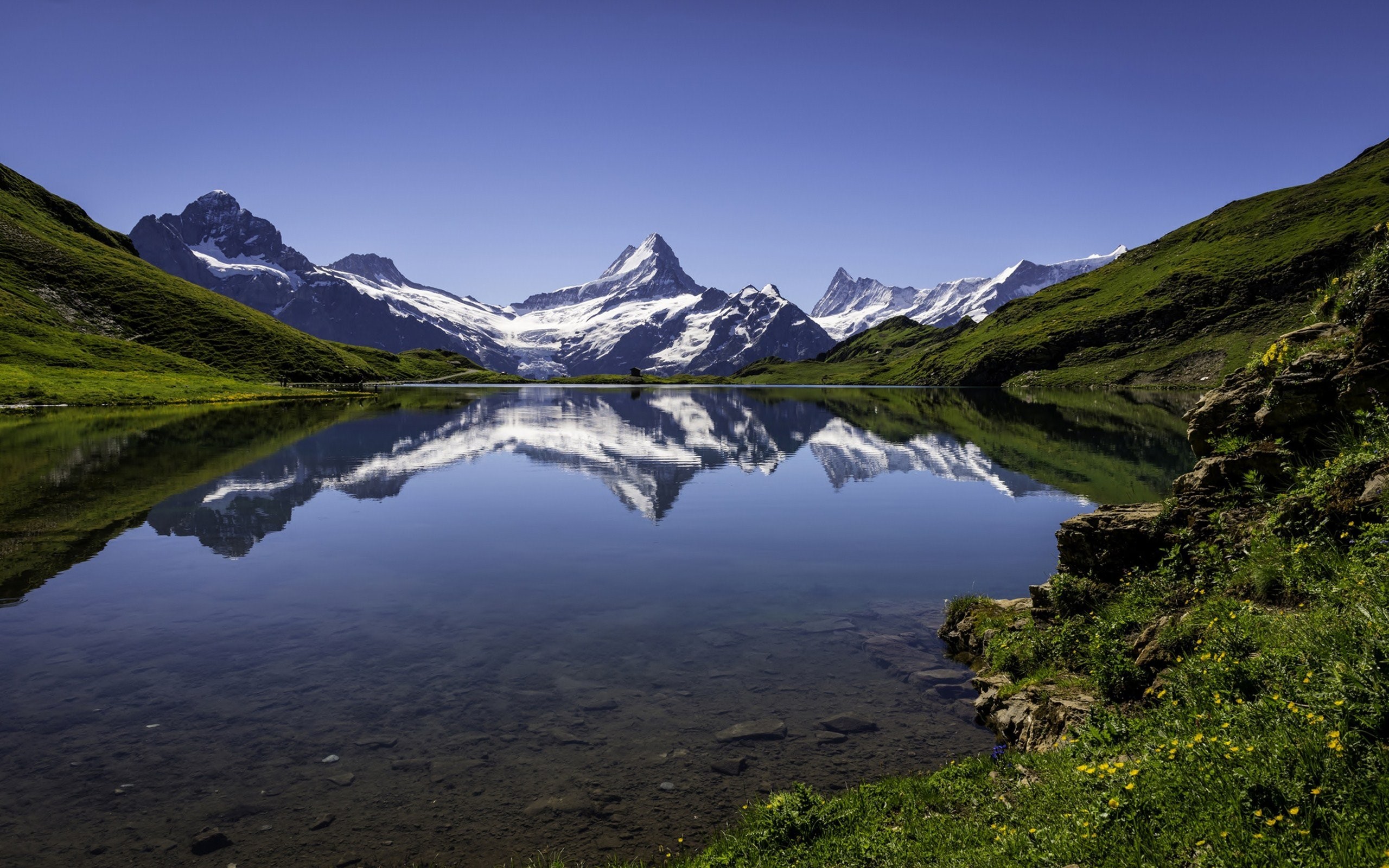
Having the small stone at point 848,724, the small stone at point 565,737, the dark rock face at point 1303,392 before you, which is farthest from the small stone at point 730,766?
the dark rock face at point 1303,392

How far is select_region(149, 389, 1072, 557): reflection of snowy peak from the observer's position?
41062mm

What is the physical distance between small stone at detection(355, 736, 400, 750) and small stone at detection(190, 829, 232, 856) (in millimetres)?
3106

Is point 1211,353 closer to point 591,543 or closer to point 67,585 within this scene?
point 591,543

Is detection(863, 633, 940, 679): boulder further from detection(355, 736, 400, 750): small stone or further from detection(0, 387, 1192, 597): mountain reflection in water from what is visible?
detection(0, 387, 1192, 597): mountain reflection in water

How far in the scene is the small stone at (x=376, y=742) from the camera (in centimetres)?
1513

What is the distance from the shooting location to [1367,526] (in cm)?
1289

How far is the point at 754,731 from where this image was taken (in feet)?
52.5

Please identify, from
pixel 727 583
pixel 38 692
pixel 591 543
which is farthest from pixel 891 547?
pixel 38 692

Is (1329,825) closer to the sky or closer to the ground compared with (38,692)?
closer to the sky

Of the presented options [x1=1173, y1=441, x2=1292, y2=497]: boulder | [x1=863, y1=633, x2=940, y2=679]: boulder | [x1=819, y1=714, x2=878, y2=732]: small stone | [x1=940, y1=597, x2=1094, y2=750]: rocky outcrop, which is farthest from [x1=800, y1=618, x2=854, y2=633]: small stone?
[x1=1173, y1=441, x2=1292, y2=497]: boulder

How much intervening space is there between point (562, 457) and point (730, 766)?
185 ft

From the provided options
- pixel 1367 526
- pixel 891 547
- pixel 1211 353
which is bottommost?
pixel 891 547

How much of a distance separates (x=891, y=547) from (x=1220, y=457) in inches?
628

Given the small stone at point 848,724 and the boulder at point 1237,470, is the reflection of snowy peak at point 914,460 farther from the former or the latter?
the small stone at point 848,724
